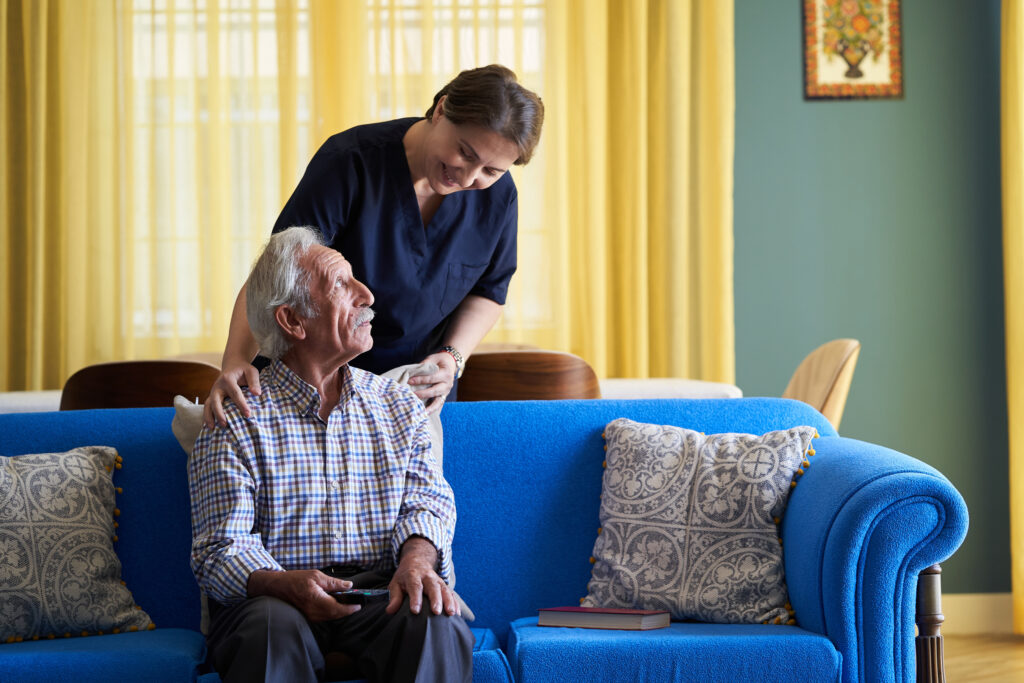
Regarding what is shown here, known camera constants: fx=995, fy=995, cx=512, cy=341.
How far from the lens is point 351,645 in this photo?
1.71m

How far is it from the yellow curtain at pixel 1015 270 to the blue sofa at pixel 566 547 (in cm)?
199

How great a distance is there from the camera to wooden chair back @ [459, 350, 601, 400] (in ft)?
9.96

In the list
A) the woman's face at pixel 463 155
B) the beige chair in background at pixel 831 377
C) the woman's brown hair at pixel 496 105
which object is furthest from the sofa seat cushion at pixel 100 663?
the beige chair in background at pixel 831 377

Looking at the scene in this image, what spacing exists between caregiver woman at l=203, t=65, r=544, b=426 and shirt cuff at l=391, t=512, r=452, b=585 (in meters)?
0.36

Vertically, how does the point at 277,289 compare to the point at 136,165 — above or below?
below

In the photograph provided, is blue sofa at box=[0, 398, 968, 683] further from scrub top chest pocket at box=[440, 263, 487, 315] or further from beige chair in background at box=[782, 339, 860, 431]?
beige chair in background at box=[782, 339, 860, 431]

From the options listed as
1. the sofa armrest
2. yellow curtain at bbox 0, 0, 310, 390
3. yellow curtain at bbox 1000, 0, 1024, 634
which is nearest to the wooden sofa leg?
the sofa armrest

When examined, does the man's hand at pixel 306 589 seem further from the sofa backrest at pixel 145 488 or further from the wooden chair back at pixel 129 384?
the wooden chair back at pixel 129 384

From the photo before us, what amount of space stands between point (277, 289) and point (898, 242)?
10.6ft

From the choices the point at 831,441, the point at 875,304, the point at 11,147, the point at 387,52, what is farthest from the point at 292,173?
the point at 831,441

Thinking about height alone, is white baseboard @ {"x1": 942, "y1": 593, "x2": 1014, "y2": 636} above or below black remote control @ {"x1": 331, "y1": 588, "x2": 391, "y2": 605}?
below

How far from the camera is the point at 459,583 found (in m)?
2.18

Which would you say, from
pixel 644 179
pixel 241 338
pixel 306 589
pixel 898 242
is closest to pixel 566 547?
pixel 306 589

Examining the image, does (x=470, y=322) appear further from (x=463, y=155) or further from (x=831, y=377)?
(x=831, y=377)
